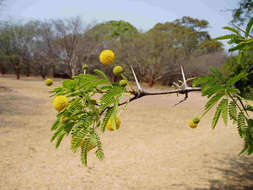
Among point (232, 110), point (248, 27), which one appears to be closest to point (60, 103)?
point (232, 110)

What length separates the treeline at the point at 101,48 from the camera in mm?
17347

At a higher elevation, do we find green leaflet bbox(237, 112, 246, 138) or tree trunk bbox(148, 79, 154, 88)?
green leaflet bbox(237, 112, 246, 138)

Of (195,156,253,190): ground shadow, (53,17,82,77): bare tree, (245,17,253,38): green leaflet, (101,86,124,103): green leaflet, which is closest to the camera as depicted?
(101,86,124,103): green leaflet

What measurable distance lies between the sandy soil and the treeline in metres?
9.54

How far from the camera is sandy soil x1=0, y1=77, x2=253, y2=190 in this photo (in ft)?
12.9

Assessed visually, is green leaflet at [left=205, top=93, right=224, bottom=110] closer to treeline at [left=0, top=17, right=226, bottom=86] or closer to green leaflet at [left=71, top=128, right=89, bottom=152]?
green leaflet at [left=71, top=128, right=89, bottom=152]

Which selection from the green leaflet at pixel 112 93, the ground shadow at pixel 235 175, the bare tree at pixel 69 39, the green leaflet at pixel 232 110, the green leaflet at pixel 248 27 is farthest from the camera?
the bare tree at pixel 69 39

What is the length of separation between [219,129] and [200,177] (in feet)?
13.9

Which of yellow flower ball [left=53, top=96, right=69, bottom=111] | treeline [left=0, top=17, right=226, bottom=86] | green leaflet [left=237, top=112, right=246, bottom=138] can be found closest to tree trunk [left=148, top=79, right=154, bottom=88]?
treeline [left=0, top=17, right=226, bottom=86]

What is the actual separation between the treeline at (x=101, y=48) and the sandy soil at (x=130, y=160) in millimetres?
9535

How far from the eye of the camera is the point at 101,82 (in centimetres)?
83

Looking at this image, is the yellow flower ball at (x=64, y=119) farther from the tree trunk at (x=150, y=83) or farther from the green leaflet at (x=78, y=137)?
the tree trunk at (x=150, y=83)

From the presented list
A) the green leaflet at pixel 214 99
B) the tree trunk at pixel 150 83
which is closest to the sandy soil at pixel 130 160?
the green leaflet at pixel 214 99

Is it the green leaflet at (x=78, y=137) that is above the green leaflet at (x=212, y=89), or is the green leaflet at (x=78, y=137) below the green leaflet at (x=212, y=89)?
below
